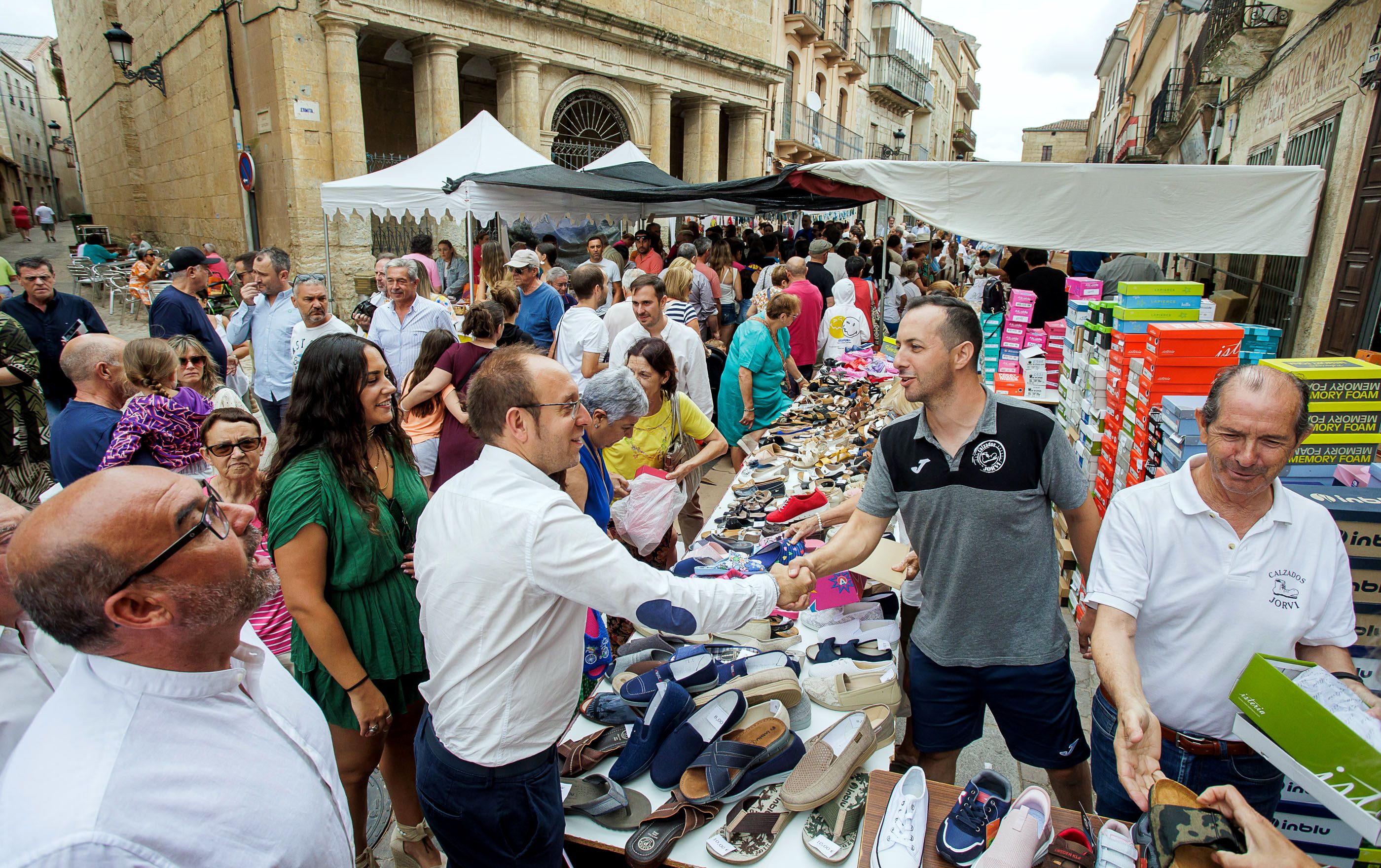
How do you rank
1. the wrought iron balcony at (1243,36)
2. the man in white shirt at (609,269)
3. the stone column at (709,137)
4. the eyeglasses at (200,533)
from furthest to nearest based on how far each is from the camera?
the stone column at (709,137) < the man in white shirt at (609,269) < the wrought iron balcony at (1243,36) < the eyeglasses at (200,533)

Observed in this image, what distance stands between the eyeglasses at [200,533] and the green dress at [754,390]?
4.14 meters

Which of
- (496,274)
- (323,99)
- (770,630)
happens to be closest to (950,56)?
(323,99)

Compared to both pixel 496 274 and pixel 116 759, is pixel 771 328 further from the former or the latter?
pixel 116 759

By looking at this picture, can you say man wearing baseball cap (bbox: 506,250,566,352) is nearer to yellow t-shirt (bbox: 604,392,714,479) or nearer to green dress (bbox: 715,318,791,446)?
green dress (bbox: 715,318,791,446)

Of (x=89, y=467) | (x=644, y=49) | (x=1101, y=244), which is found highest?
(x=644, y=49)

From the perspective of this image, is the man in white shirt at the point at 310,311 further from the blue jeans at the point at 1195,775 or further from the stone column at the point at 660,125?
the stone column at the point at 660,125

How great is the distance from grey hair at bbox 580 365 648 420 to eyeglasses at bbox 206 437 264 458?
1361 millimetres

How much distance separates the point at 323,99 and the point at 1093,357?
1359 cm

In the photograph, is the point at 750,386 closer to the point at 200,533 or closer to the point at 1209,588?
the point at 1209,588

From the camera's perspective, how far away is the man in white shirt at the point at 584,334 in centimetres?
529

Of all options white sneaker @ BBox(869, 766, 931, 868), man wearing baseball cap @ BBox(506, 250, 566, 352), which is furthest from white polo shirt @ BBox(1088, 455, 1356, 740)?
man wearing baseball cap @ BBox(506, 250, 566, 352)

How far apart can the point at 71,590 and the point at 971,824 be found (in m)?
1.97

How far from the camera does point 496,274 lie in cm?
772

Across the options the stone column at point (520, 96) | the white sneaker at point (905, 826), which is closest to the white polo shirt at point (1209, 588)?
the white sneaker at point (905, 826)
